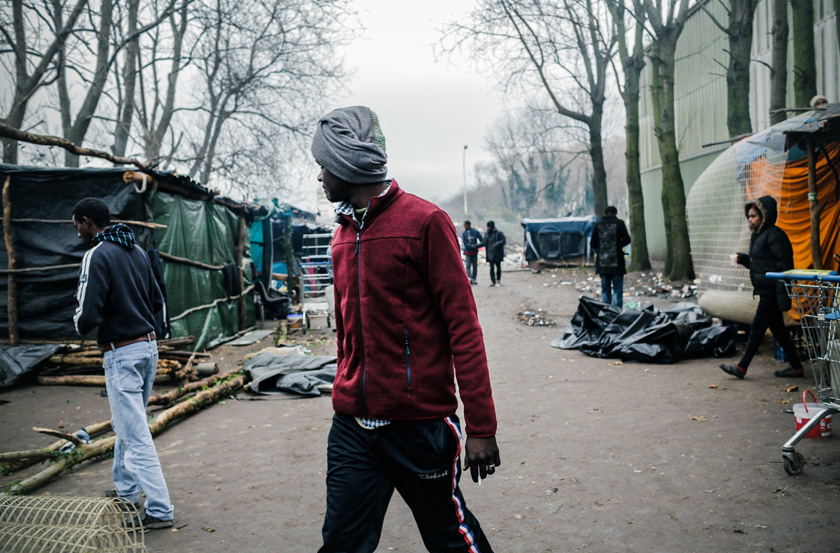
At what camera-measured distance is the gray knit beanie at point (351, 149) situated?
93.1 inches

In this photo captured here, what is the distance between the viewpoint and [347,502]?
224cm

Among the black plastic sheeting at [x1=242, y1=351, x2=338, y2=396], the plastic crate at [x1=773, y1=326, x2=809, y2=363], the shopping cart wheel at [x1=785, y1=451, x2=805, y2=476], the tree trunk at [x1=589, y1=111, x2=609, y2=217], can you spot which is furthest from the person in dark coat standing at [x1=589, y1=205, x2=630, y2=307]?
the tree trunk at [x1=589, y1=111, x2=609, y2=217]

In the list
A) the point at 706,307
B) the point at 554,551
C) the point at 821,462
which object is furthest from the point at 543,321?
the point at 554,551

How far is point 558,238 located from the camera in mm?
27375

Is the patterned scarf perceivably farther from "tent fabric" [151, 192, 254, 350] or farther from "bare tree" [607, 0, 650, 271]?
"bare tree" [607, 0, 650, 271]

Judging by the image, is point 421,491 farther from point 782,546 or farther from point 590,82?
point 590,82

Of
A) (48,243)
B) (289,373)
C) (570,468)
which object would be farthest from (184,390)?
(570,468)

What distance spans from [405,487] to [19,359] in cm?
826

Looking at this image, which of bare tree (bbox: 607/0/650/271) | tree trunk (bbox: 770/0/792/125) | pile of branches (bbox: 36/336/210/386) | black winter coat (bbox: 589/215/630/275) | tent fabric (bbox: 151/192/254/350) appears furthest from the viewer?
bare tree (bbox: 607/0/650/271)

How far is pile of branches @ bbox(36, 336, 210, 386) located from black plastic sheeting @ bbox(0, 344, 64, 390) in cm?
15

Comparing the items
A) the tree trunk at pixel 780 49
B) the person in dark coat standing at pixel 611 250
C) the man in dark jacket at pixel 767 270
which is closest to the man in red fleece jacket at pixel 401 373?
the man in dark jacket at pixel 767 270

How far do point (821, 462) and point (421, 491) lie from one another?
12.1 feet

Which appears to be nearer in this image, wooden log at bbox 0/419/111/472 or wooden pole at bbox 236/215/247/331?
wooden log at bbox 0/419/111/472

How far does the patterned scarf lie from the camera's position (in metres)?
4.17
